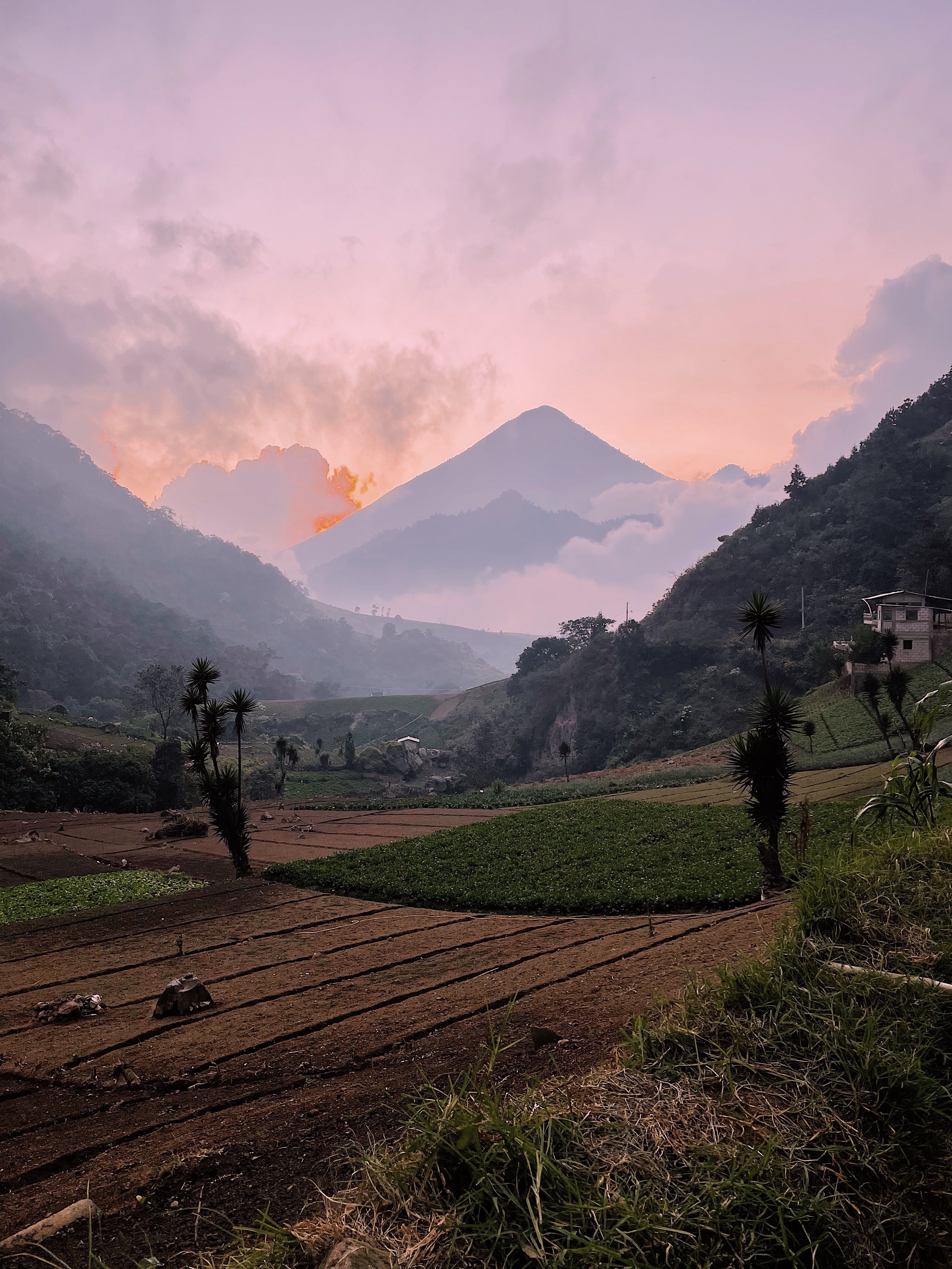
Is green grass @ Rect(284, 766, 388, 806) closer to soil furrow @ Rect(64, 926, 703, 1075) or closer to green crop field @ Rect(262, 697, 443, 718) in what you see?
soil furrow @ Rect(64, 926, 703, 1075)

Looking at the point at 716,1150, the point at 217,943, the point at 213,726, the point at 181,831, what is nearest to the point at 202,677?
the point at 213,726

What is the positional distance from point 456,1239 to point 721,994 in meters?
2.48

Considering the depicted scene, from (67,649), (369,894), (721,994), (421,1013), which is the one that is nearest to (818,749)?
(369,894)

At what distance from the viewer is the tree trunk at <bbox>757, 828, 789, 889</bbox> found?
1503cm

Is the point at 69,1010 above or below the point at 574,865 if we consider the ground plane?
above

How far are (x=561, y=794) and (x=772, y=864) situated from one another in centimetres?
3473

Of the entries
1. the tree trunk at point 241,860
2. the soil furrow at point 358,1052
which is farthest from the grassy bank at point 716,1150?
the tree trunk at point 241,860

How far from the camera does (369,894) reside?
66.1 ft

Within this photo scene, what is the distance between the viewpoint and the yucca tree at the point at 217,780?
22547mm

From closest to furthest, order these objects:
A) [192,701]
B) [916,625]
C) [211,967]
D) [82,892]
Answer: [211,967] < [82,892] < [192,701] < [916,625]

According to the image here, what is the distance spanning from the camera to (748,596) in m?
90.4

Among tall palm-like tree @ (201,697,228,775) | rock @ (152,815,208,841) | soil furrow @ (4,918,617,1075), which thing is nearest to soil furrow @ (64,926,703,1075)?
soil furrow @ (4,918,617,1075)

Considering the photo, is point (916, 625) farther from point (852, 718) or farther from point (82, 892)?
point (82, 892)

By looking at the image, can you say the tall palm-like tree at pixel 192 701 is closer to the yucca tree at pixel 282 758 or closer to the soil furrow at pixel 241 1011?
the soil furrow at pixel 241 1011
